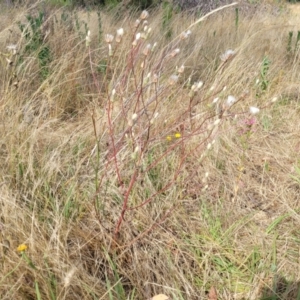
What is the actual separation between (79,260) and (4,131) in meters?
0.73

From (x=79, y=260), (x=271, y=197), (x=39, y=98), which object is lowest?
(x=271, y=197)

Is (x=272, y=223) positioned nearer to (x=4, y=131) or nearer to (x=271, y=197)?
(x=271, y=197)

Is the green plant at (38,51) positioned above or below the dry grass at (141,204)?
above

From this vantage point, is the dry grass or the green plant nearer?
the dry grass

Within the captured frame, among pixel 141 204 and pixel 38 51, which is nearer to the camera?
pixel 141 204

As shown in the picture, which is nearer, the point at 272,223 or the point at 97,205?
the point at 97,205

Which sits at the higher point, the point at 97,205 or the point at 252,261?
the point at 97,205

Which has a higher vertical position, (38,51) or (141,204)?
(38,51)

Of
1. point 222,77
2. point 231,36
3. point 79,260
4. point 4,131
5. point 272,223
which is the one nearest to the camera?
point 79,260

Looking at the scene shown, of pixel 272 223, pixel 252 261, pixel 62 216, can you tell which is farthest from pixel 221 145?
pixel 62 216

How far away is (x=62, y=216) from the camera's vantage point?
1410 millimetres

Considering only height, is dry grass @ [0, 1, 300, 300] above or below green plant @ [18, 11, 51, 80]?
below

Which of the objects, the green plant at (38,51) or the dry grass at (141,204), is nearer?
the dry grass at (141,204)

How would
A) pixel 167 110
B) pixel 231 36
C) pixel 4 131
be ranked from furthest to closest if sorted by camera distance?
pixel 231 36 → pixel 167 110 → pixel 4 131
